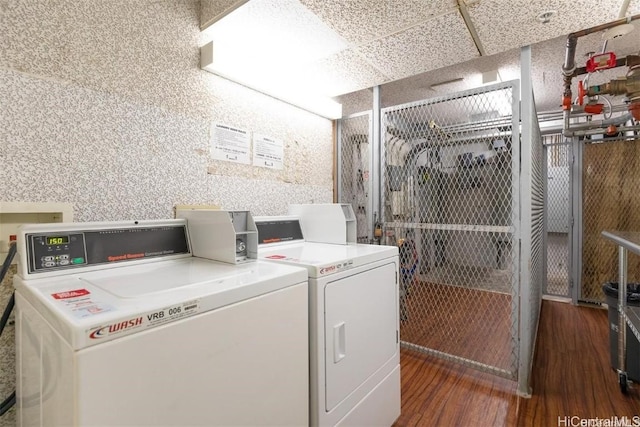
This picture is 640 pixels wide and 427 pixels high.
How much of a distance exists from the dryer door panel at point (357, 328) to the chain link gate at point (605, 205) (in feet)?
11.0

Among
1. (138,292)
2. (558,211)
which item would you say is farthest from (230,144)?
(558,211)

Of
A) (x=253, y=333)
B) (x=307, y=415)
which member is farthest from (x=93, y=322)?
(x=307, y=415)

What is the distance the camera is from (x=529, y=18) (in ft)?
5.03

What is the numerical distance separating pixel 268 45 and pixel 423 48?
0.91m

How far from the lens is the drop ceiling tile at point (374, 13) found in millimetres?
1434

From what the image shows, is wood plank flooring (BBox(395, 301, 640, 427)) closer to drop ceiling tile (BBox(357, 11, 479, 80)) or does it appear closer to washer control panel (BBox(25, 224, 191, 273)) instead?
washer control panel (BBox(25, 224, 191, 273))

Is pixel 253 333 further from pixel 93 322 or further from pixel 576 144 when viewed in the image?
pixel 576 144

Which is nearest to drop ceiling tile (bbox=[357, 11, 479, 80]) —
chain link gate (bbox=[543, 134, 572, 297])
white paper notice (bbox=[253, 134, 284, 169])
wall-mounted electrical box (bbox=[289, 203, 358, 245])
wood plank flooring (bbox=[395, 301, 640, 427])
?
white paper notice (bbox=[253, 134, 284, 169])

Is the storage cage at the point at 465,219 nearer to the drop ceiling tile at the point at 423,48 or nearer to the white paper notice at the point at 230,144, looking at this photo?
the drop ceiling tile at the point at 423,48

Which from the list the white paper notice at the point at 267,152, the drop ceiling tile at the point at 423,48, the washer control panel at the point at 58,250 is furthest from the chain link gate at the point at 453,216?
the washer control panel at the point at 58,250

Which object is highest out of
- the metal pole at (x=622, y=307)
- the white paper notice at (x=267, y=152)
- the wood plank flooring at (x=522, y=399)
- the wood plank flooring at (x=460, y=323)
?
the white paper notice at (x=267, y=152)

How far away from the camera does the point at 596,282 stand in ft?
11.7

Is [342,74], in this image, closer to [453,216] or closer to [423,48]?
[423,48]

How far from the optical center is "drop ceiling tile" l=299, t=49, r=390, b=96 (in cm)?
195
